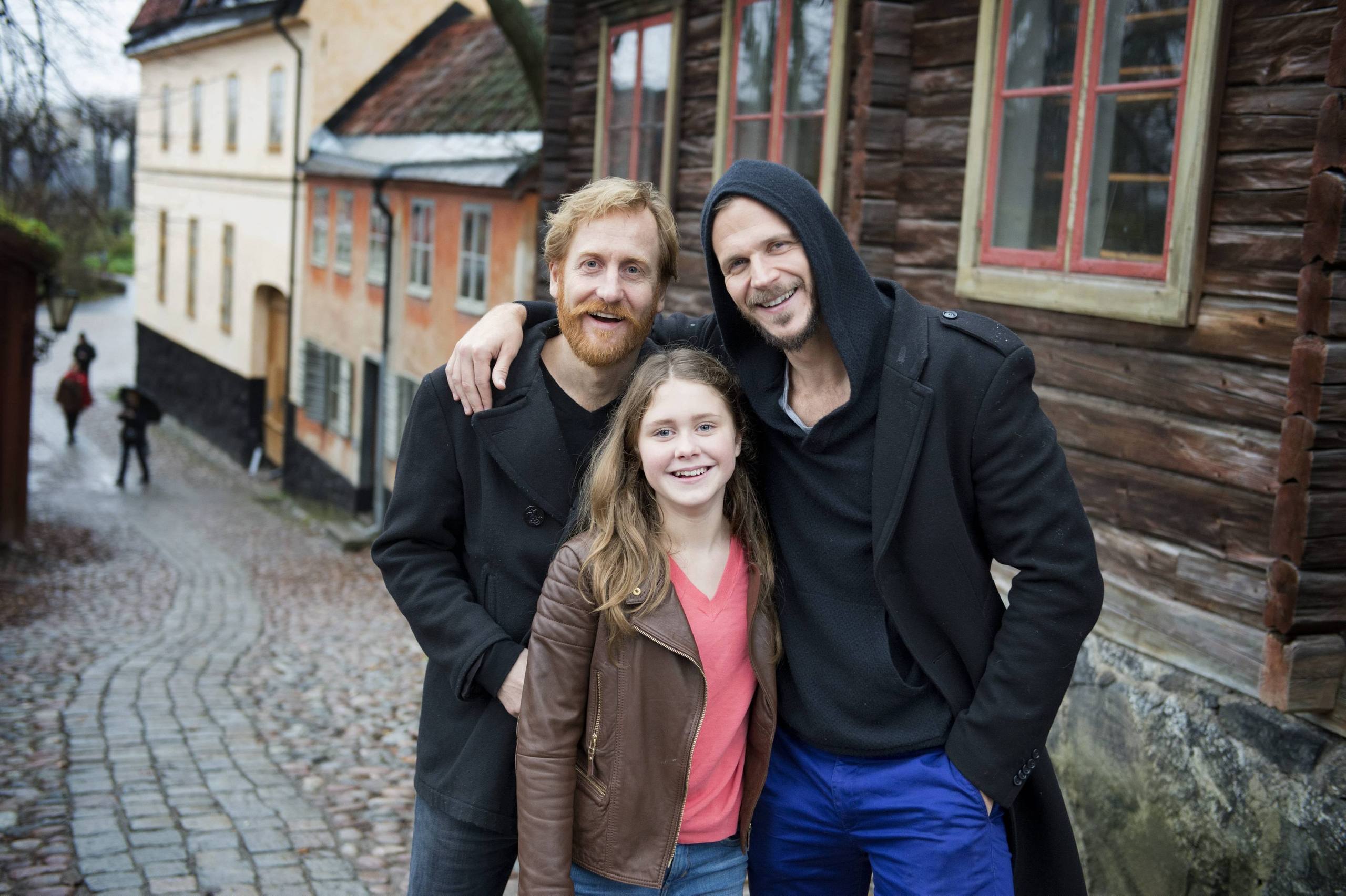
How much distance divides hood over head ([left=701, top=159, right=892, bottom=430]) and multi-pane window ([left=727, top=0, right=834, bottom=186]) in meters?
4.33

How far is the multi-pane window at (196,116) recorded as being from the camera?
2681 cm

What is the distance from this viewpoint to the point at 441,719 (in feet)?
8.96

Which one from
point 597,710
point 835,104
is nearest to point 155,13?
point 835,104

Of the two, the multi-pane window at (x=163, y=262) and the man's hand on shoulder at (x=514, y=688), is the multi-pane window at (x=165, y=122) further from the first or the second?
the man's hand on shoulder at (x=514, y=688)

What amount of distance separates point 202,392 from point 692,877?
26.8 metres

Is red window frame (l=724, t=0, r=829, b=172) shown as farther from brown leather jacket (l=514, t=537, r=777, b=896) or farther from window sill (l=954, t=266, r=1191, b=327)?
brown leather jacket (l=514, t=537, r=777, b=896)

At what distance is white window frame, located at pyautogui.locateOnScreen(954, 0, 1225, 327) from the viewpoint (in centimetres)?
414

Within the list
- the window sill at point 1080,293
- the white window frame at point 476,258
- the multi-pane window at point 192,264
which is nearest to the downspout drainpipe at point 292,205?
the multi-pane window at point 192,264

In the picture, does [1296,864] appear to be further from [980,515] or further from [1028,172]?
[1028,172]

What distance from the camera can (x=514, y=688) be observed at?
256 cm

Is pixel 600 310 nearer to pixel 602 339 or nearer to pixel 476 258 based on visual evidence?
pixel 602 339

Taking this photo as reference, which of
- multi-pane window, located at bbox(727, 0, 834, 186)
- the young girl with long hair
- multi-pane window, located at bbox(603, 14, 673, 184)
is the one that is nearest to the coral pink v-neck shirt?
the young girl with long hair

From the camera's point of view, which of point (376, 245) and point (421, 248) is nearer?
point (421, 248)

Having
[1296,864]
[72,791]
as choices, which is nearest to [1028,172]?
[1296,864]
